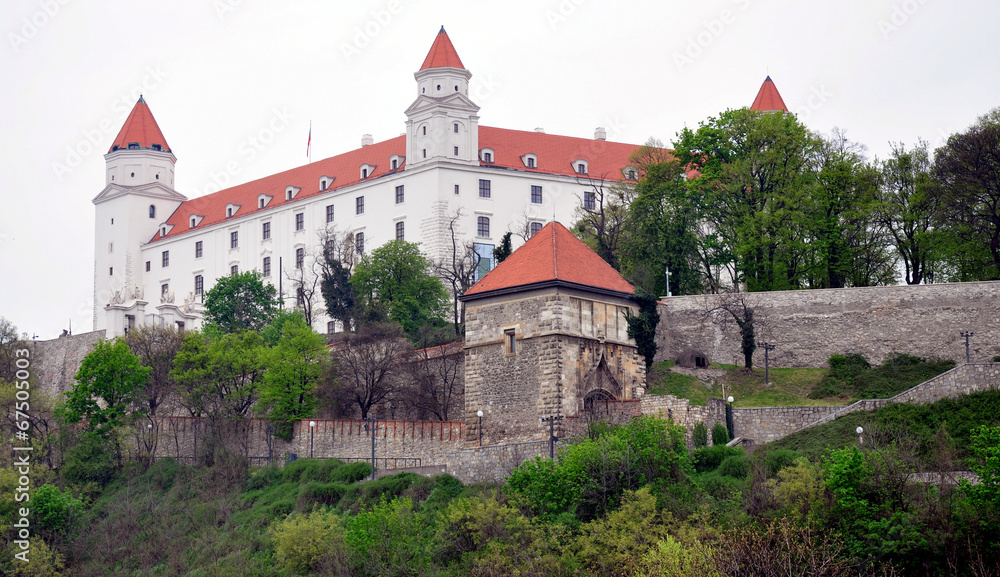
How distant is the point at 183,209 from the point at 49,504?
1472 inches

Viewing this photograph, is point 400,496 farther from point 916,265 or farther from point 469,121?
point 469,121

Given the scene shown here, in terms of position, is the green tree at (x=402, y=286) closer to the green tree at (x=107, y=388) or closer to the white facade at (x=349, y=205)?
the white facade at (x=349, y=205)

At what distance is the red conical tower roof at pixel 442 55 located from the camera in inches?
2509

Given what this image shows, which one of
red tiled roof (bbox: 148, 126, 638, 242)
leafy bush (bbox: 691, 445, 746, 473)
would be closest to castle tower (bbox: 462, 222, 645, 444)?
leafy bush (bbox: 691, 445, 746, 473)

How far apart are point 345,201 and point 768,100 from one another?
69.6ft

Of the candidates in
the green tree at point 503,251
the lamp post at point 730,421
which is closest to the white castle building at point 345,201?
the green tree at point 503,251

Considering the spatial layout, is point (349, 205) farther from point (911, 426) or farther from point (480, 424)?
point (911, 426)

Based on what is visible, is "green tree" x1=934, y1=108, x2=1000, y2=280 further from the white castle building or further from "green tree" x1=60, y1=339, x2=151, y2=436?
"green tree" x1=60, y1=339, x2=151, y2=436

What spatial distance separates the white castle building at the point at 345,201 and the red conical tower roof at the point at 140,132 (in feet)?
0.25

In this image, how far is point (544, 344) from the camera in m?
38.5

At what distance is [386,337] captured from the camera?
167 feet

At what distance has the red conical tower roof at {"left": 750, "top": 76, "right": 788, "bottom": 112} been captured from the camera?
A: 2522 inches

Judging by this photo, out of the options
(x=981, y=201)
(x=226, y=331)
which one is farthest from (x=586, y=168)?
(x=981, y=201)

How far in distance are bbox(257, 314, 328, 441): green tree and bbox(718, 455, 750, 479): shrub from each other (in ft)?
56.5
